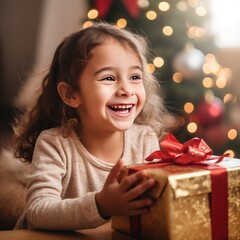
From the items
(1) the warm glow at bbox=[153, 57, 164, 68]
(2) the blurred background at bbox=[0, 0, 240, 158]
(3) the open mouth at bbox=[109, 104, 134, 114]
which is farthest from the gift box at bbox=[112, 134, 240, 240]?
(1) the warm glow at bbox=[153, 57, 164, 68]

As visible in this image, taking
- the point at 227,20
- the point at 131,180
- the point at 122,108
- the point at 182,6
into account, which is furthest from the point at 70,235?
the point at 227,20

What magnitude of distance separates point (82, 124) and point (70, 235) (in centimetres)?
38

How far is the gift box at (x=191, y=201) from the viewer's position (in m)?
0.75

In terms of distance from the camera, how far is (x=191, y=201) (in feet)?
2.53

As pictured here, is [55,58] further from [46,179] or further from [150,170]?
[150,170]

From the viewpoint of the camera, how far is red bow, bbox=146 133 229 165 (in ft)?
2.82

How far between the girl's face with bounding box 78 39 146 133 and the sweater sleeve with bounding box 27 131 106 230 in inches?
5.5

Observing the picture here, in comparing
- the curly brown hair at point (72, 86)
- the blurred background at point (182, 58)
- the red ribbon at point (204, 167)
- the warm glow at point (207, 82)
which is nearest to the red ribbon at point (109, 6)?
the blurred background at point (182, 58)

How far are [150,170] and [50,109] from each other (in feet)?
1.81

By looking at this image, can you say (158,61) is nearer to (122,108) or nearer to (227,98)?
(227,98)

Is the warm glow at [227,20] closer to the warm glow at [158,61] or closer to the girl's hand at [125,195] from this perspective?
the warm glow at [158,61]

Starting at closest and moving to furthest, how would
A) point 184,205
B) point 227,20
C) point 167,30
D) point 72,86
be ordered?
Answer: 1. point 184,205
2. point 72,86
3. point 167,30
4. point 227,20

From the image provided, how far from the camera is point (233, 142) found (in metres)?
2.57

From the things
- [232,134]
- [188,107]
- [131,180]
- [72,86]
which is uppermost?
[72,86]
